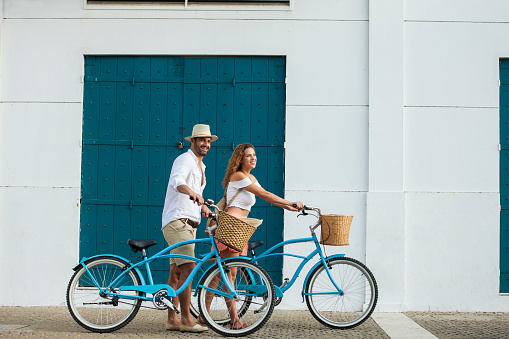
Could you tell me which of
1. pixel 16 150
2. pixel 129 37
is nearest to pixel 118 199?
pixel 16 150

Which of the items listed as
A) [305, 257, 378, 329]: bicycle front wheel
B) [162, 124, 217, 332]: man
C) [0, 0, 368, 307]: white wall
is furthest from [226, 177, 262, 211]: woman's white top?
[0, 0, 368, 307]: white wall

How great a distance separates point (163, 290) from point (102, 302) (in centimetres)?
61

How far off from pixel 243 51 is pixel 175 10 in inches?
40.6

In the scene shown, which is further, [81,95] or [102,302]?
[81,95]

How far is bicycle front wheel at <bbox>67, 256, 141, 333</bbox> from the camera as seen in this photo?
6.34 m

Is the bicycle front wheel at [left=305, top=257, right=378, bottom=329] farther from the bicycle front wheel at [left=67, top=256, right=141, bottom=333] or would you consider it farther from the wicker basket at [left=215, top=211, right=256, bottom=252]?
the bicycle front wheel at [left=67, top=256, right=141, bottom=333]

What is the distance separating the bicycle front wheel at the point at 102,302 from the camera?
6.34 m

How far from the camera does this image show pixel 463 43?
8.46 m

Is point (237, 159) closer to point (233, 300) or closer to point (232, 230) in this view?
point (232, 230)

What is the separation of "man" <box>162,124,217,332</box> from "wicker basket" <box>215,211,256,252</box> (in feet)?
1.52

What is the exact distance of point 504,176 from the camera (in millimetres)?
8430

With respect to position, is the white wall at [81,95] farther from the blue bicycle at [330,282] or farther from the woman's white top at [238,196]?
the woman's white top at [238,196]

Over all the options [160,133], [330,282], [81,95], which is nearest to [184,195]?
[330,282]

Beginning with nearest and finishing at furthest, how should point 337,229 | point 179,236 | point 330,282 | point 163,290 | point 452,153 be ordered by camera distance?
point 337,229, point 163,290, point 179,236, point 330,282, point 452,153
